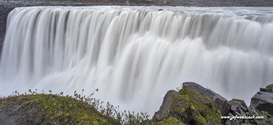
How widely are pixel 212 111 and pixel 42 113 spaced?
131 inches

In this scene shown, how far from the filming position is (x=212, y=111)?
9.50 feet

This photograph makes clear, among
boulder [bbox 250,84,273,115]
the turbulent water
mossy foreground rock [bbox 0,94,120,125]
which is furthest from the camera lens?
the turbulent water

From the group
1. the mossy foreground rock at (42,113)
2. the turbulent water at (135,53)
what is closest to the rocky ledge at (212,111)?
the mossy foreground rock at (42,113)

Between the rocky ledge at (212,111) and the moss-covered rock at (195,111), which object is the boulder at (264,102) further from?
the moss-covered rock at (195,111)

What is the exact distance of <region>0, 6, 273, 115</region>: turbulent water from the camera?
5.52 metres

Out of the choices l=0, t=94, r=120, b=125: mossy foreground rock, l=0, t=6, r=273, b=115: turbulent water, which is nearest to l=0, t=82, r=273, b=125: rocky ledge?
l=0, t=94, r=120, b=125: mossy foreground rock

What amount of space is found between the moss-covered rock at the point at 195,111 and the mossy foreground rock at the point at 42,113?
4.25 feet

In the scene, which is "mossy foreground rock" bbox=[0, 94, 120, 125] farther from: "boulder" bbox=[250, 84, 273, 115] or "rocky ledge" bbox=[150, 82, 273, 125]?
"boulder" bbox=[250, 84, 273, 115]

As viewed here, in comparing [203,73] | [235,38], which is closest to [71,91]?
[203,73]

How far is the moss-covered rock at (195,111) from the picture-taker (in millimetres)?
2598

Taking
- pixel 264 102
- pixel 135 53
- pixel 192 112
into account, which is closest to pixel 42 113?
pixel 192 112

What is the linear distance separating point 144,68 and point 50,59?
625cm

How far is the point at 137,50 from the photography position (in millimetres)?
7355

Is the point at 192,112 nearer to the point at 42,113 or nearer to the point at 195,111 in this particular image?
the point at 195,111
